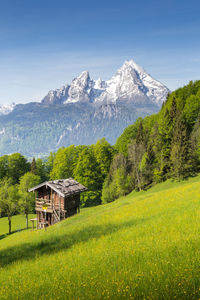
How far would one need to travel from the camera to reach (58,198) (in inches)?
1677

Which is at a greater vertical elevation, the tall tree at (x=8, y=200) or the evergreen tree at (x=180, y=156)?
the evergreen tree at (x=180, y=156)

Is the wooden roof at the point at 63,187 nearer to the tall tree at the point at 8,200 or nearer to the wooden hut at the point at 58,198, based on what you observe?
the wooden hut at the point at 58,198

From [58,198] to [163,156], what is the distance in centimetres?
2770

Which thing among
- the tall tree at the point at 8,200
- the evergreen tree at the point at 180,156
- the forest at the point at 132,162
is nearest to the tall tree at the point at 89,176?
the forest at the point at 132,162

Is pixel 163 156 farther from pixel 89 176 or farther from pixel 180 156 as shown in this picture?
pixel 89 176

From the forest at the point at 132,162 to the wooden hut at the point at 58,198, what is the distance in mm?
8242

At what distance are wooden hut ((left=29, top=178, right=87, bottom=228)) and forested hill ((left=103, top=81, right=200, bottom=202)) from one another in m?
15.5

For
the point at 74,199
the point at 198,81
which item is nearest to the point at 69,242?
the point at 74,199

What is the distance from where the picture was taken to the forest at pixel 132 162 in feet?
162

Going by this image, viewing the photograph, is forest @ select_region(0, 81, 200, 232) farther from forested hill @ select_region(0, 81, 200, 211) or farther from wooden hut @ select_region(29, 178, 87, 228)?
wooden hut @ select_region(29, 178, 87, 228)

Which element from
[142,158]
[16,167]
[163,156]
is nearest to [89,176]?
[142,158]

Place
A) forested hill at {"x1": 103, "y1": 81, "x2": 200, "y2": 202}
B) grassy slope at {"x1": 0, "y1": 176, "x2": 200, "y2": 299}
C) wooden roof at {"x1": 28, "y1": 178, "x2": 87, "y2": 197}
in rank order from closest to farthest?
1. grassy slope at {"x1": 0, "y1": 176, "x2": 200, "y2": 299}
2. wooden roof at {"x1": 28, "y1": 178, "x2": 87, "y2": 197}
3. forested hill at {"x1": 103, "y1": 81, "x2": 200, "y2": 202}

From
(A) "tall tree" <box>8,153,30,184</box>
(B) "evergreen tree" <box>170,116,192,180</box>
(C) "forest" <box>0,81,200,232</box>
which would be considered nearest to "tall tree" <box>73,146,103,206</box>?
(C) "forest" <box>0,81,200,232</box>

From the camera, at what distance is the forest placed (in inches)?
1939
